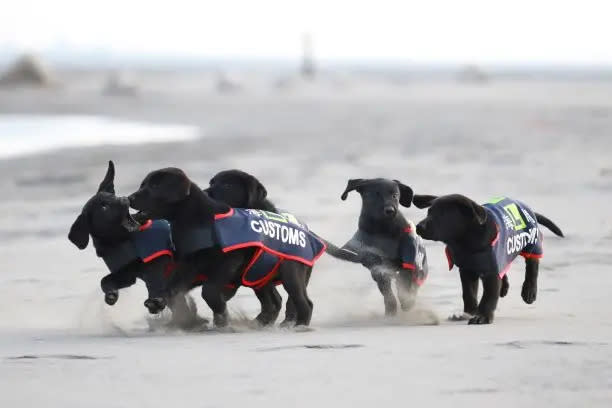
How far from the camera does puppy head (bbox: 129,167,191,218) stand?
722 centimetres

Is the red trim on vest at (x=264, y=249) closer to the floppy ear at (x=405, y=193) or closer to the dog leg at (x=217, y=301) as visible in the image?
the dog leg at (x=217, y=301)

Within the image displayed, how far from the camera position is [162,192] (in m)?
7.23

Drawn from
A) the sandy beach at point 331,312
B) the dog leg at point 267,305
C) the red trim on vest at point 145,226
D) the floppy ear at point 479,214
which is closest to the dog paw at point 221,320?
the sandy beach at point 331,312

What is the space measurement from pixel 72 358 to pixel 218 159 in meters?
15.5

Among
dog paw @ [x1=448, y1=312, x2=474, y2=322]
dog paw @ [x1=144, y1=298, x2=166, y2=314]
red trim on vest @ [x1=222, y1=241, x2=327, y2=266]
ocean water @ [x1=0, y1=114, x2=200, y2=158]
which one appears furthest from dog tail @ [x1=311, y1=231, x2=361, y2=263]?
ocean water @ [x1=0, y1=114, x2=200, y2=158]

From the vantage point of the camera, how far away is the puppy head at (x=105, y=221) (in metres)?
7.33

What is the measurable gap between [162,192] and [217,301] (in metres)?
0.68

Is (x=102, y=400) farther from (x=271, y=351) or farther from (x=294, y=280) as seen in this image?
(x=294, y=280)

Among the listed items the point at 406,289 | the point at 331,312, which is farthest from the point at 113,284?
the point at 406,289

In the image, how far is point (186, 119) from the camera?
37.8 m

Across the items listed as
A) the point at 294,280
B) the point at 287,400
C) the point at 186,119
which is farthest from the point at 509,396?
the point at 186,119

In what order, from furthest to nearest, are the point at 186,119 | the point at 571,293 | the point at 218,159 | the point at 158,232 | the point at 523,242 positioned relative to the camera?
the point at 186,119
the point at 218,159
the point at 571,293
the point at 523,242
the point at 158,232

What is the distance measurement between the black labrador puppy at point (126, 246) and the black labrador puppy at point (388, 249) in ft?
4.34

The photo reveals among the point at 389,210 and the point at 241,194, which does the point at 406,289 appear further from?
the point at 241,194
